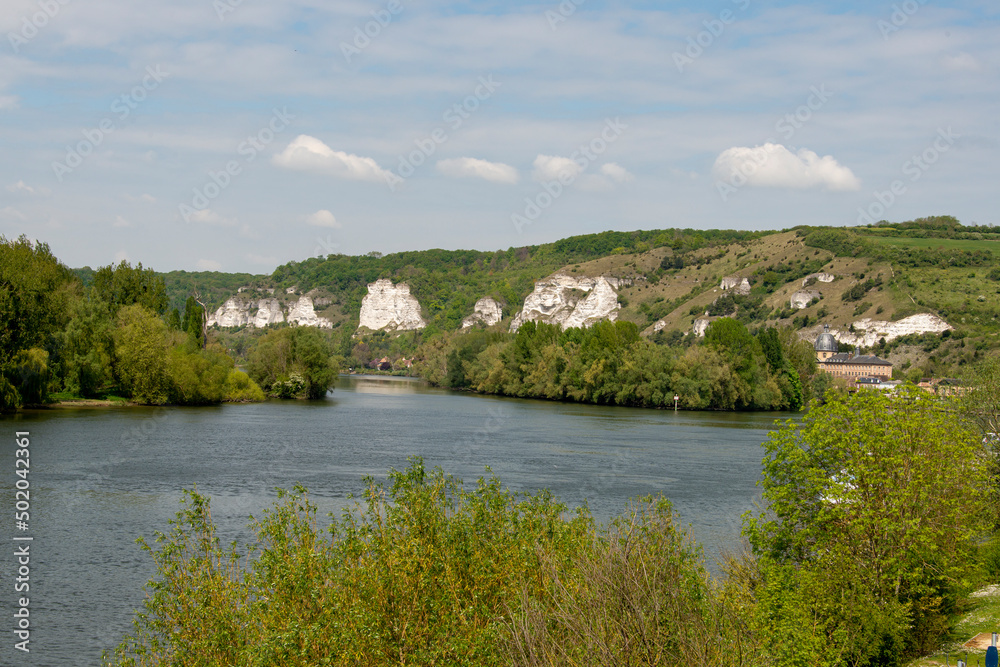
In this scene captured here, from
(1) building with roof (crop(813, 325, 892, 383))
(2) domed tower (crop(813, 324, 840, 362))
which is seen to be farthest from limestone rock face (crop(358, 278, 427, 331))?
(1) building with roof (crop(813, 325, 892, 383))

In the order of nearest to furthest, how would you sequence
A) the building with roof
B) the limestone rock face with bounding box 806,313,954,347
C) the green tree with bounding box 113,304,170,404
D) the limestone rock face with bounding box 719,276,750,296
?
the green tree with bounding box 113,304,170,404
the limestone rock face with bounding box 806,313,954,347
the building with roof
the limestone rock face with bounding box 719,276,750,296

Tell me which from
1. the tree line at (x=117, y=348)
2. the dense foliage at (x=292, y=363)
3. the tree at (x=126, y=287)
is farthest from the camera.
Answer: the dense foliage at (x=292, y=363)

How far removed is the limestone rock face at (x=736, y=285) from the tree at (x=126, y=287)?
99.4m

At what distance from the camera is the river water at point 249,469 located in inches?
654

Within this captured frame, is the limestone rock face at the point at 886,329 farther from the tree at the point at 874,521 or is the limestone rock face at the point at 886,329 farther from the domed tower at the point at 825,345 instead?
the tree at the point at 874,521

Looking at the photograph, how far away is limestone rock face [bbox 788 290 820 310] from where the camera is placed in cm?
12481

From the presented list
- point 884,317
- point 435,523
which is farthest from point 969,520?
point 884,317

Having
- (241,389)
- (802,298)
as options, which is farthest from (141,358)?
(802,298)

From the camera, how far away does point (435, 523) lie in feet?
34.9

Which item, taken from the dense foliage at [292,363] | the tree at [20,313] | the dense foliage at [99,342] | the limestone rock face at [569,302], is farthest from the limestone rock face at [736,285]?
the tree at [20,313]

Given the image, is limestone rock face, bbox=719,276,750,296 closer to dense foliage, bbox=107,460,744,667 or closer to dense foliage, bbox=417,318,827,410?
dense foliage, bbox=417,318,827,410

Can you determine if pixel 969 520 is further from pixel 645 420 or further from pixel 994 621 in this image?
pixel 645 420

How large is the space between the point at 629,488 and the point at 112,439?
926 inches

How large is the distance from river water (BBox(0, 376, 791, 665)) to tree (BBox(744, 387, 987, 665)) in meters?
5.71
